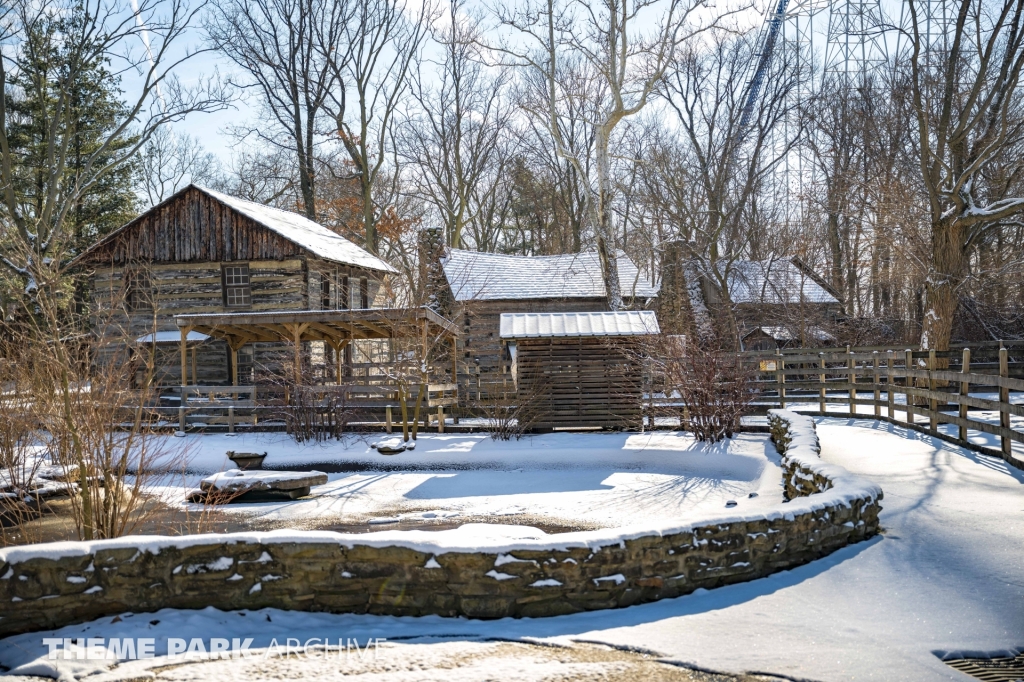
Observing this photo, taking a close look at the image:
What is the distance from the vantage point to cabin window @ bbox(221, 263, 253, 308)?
81.4 ft

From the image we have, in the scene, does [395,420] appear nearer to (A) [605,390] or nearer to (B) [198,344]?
(A) [605,390]

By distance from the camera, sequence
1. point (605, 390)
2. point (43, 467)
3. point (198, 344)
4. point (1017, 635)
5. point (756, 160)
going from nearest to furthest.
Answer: point (1017, 635) < point (43, 467) < point (605, 390) < point (198, 344) < point (756, 160)

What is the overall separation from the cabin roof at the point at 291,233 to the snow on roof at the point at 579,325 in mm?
8727

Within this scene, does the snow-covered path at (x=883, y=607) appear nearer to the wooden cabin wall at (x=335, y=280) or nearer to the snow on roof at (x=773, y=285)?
the wooden cabin wall at (x=335, y=280)

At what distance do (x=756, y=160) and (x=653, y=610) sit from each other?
26625 millimetres

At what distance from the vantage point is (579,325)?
1745 centimetres

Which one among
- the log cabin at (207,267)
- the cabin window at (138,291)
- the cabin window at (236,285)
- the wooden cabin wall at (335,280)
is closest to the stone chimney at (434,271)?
the wooden cabin wall at (335,280)

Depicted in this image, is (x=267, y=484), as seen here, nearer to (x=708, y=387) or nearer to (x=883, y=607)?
(x=708, y=387)

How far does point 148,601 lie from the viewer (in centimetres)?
625

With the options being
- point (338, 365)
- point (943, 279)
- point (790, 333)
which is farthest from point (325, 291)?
point (943, 279)

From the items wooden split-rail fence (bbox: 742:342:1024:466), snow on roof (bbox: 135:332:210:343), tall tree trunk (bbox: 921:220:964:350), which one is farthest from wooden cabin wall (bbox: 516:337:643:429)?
snow on roof (bbox: 135:332:210:343)

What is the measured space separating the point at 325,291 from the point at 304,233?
196 cm

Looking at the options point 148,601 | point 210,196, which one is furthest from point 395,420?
point 148,601

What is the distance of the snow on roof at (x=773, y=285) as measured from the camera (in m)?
30.8
